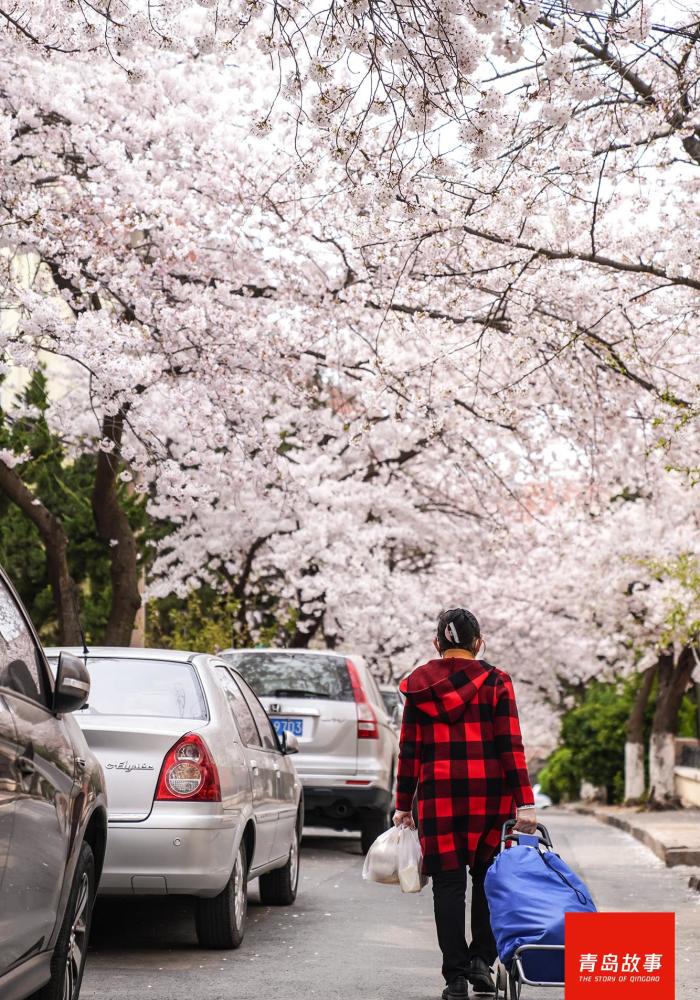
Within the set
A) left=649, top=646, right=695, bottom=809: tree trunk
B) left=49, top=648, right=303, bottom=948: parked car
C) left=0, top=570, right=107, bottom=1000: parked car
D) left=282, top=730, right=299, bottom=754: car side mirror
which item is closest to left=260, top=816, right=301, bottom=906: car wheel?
left=282, top=730, right=299, bottom=754: car side mirror

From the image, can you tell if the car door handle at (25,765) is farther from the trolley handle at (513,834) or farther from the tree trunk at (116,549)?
the tree trunk at (116,549)

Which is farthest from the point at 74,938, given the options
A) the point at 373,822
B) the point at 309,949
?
the point at 373,822

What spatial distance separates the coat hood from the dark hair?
0.08 metres

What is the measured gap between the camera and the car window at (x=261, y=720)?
916 centimetres

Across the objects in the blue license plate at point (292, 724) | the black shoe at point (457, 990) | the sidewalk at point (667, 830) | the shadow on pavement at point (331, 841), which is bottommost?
the black shoe at point (457, 990)

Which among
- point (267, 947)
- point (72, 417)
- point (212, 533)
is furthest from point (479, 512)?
point (267, 947)

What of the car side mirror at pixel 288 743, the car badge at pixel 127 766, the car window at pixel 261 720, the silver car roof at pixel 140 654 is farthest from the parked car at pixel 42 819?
the car side mirror at pixel 288 743

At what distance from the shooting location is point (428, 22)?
7.91 meters

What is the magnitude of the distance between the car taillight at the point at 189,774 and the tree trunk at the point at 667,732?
20.9 m

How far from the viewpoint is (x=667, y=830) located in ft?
64.3

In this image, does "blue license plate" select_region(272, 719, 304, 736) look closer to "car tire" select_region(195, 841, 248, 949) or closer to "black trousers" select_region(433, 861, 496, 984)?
"car tire" select_region(195, 841, 248, 949)

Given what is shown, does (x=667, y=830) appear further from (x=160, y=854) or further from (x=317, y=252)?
(x=160, y=854)

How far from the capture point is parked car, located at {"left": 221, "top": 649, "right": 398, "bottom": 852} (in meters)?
12.8

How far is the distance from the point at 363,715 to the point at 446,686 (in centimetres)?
653
